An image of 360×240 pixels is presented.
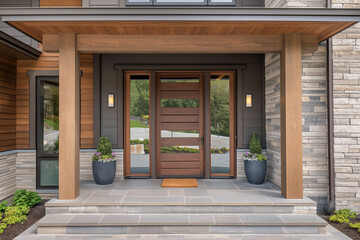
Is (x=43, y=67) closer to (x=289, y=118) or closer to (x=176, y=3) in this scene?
(x=176, y=3)

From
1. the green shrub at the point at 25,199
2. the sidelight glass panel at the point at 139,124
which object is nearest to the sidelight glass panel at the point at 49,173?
the green shrub at the point at 25,199

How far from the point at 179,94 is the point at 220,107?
3.09 ft

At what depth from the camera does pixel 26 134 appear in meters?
5.07

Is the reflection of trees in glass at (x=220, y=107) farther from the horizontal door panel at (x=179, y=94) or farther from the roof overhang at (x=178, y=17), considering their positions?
the roof overhang at (x=178, y=17)

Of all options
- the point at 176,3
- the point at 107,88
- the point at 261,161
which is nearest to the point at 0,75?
the point at 107,88

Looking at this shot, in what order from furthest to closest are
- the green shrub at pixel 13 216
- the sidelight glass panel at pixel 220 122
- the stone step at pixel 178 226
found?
the sidelight glass panel at pixel 220 122
the green shrub at pixel 13 216
the stone step at pixel 178 226

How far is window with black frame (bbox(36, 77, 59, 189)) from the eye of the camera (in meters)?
5.09

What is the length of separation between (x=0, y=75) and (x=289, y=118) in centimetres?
528

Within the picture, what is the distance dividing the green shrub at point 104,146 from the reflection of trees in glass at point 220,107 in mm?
2192

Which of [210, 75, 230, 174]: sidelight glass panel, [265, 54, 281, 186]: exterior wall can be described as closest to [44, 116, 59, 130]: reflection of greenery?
[210, 75, 230, 174]: sidelight glass panel

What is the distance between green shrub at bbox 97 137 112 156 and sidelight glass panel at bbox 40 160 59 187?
1197 millimetres

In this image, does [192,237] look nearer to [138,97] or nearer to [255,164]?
[255,164]

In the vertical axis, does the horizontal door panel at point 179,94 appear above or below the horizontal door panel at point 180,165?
above

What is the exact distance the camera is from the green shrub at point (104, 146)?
4691 millimetres
